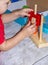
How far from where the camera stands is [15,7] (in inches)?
48.8

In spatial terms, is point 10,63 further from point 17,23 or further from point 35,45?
point 17,23

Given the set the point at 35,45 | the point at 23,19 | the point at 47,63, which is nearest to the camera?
the point at 47,63

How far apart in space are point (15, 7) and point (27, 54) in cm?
56

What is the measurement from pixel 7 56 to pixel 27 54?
8 cm

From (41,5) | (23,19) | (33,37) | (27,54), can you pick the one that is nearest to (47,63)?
(27,54)

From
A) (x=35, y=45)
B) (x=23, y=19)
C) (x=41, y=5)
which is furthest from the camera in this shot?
(x=41, y=5)

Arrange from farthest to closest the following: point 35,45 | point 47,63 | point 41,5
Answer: point 41,5 → point 35,45 → point 47,63

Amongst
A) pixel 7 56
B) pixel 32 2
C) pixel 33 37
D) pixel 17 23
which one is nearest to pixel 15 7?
pixel 32 2

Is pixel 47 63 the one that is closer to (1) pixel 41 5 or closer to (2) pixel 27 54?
(2) pixel 27 54

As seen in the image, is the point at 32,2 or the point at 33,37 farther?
the point at 32,2

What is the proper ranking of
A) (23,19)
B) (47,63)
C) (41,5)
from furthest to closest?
(41,5), (23,19), (47,63)

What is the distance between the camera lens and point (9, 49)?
2.52ft

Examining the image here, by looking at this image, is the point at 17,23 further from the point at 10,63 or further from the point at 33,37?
the point at 10,63

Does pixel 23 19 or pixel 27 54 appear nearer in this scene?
pixel 27 54
